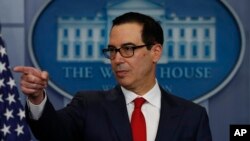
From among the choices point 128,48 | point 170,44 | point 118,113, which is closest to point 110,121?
point 118,113

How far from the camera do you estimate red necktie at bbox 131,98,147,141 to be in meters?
1.89

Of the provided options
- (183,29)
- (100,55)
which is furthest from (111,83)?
(183,29)

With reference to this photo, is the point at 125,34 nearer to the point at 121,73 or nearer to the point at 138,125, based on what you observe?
the point at 121,73

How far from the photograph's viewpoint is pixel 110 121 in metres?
1.93

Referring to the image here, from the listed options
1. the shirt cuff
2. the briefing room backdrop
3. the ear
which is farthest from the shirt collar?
the briefing room backdrop

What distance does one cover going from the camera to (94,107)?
1967 mm

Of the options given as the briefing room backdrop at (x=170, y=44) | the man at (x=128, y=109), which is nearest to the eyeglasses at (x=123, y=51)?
the man at (x=128, y=109)

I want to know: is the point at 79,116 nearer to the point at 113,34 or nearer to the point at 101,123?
Answer: the point at 101,123

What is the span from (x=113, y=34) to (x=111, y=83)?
1.52 meters

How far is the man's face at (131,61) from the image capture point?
74.9 inches

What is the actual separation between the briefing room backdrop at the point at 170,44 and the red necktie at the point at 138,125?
4.84 ft

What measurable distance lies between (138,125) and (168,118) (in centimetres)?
11

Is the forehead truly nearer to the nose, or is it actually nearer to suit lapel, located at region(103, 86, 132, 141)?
the nose

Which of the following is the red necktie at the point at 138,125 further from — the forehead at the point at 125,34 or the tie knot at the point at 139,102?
the forehead at the point at 125,34
